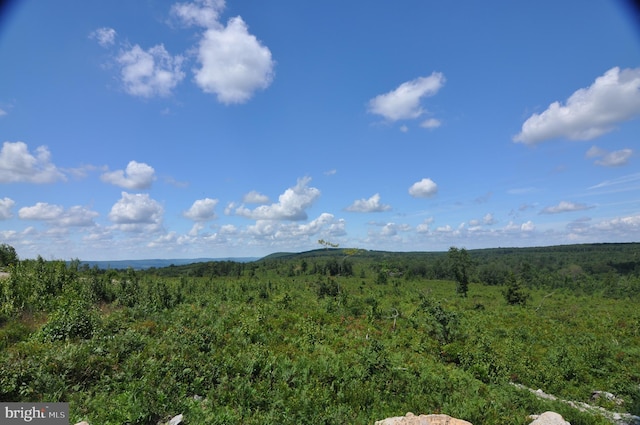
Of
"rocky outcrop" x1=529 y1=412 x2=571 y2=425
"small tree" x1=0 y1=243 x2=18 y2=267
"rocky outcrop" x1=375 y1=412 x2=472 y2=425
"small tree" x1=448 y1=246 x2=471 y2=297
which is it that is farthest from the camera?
"small tree" x1=448 y1=246 x2=471 y2=297

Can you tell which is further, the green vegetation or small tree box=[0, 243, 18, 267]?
small tree box=[0, 243, 18, 267]

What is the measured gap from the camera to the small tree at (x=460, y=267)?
200ft

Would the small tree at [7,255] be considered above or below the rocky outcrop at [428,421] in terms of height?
above

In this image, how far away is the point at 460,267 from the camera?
208ft

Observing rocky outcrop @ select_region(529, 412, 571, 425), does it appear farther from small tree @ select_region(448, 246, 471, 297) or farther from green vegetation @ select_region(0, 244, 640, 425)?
small tree @ select_region(448, 246, 471, 297)

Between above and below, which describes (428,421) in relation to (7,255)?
below

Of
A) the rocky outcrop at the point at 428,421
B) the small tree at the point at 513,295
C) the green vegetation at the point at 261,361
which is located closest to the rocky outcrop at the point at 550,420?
the green vegetation at the point at 261,361

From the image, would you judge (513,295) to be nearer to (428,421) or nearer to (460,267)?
(460,267)

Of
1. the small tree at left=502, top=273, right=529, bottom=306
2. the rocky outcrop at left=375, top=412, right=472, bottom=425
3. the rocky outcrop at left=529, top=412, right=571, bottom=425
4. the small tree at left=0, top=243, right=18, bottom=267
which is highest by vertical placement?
the small tree at left=0, top=243, right=18, bottom=267

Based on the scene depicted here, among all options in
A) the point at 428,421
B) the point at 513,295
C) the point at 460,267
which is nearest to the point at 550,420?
the point at 428,421

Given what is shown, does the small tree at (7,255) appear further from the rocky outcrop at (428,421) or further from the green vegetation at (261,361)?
the rocky outcrop at (428,421)

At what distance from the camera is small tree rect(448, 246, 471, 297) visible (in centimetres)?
6081

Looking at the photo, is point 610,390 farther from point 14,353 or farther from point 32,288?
point 32,288

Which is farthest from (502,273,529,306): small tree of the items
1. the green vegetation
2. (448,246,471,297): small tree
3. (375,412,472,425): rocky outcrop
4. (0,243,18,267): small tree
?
(0,243,18,267): small tree
